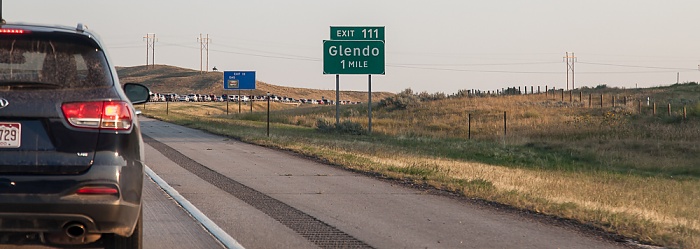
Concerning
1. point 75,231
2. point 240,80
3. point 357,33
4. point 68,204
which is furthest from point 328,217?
point 240,80

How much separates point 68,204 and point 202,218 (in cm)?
414

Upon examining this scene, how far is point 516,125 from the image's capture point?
165 feet

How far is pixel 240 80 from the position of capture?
71.2 metres

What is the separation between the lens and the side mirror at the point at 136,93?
23.5ft

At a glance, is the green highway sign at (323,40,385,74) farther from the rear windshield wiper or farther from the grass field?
the rear windshield wiper

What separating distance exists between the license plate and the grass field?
20.2ft

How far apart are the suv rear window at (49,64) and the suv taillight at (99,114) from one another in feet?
→ 0.55

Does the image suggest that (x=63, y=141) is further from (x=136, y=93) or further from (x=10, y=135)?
(x=136, y=93)

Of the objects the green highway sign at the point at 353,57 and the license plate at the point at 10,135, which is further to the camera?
the green highway sign at the point at 353,57

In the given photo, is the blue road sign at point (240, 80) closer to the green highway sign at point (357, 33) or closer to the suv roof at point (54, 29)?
the green highway sign at point (357, 33)

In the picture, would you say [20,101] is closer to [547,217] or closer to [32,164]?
[32,164]

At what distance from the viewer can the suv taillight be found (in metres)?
5.77

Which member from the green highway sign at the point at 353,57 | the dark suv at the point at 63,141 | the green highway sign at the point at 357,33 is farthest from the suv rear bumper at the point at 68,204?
the green highway sign at the point at 357,33

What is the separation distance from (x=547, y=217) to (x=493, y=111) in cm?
4959
